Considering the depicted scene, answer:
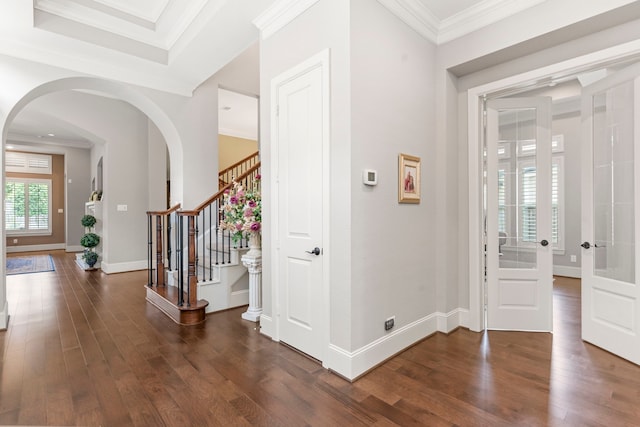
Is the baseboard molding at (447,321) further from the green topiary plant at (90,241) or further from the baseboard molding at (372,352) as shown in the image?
the green topiary plant at (90,241)

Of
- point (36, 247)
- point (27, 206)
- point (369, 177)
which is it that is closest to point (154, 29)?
point (369, 177)

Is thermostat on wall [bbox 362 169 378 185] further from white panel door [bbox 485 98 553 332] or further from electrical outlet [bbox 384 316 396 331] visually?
white panel door [bbox 485 98 553 332]

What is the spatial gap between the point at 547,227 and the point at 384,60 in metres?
2.32

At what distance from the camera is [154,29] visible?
3816 mm

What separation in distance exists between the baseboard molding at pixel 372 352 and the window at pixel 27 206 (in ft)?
37.9

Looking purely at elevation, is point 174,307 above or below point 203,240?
below

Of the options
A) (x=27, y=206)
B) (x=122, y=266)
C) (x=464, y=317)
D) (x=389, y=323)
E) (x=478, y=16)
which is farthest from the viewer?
(x=27, y=206)

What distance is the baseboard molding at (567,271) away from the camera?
5714mm

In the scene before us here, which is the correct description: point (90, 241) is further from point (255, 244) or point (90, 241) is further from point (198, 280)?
point (255, 244)

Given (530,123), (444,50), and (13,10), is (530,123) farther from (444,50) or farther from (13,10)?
(13,10)

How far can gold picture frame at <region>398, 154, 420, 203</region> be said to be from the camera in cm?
277

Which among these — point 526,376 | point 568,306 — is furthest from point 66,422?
point 568,306

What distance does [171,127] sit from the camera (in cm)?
479

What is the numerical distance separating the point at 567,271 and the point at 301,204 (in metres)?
5.71
